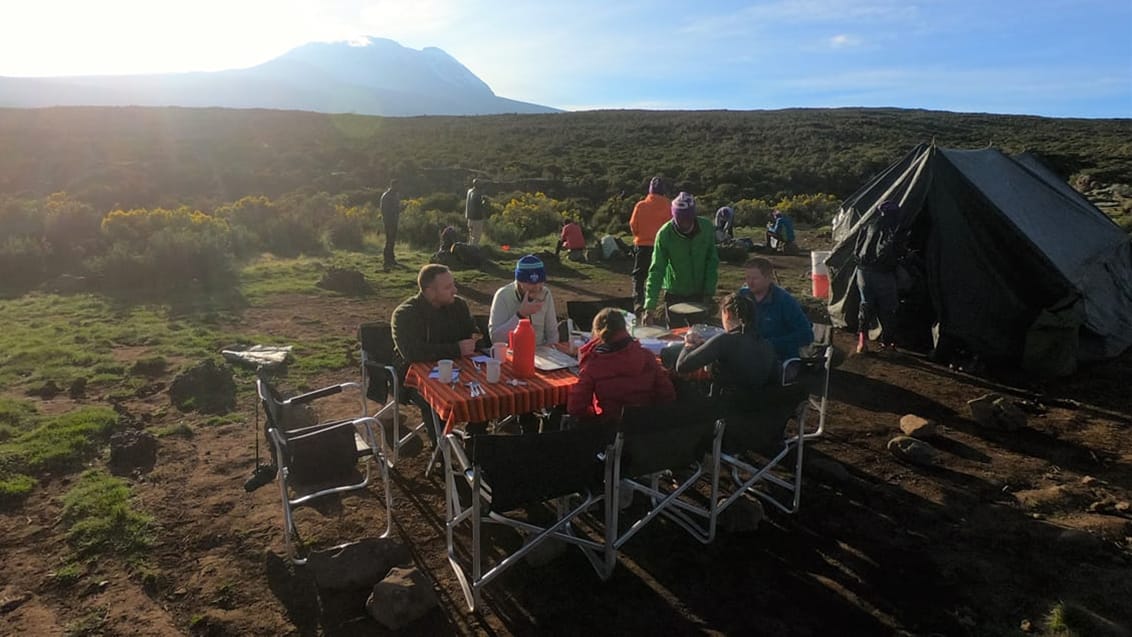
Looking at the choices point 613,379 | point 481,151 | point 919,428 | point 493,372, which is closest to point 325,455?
point 493,372

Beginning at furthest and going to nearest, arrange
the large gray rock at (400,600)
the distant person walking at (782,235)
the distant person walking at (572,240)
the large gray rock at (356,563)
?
the distant person walking at (782,235), the distant person walking at (572,240), the large gray rock at (356,563), the large gray rock at (400,600)

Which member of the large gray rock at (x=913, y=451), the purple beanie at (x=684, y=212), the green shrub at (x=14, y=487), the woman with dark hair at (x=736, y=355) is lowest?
the green shrub at (x=14, y=487)

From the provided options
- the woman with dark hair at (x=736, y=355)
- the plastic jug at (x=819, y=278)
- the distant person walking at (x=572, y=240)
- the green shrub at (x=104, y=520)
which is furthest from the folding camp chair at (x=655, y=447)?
the distant person walking at (x=572, y=240)

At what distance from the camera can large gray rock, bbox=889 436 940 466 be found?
5.19 meters

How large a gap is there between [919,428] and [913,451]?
1.43 ft

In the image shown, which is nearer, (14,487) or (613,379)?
(613,379)

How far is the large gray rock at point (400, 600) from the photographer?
337 cm

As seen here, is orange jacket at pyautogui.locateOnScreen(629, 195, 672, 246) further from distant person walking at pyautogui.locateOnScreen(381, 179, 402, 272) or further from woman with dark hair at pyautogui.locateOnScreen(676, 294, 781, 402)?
distant person walking at pyautogui.locateOnScreen(381, 179, 402, 272)

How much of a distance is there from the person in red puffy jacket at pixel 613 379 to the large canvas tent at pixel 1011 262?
5.16 m

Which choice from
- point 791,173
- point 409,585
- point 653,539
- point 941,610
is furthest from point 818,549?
point 791,173

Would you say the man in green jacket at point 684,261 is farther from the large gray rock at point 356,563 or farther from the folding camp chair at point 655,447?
the large gray rock at point 356,563

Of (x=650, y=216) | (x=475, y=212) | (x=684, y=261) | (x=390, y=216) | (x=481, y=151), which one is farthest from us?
(x=481, y=151)

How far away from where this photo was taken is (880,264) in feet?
24.4

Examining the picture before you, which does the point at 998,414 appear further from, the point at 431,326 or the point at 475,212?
the point at 475,212
